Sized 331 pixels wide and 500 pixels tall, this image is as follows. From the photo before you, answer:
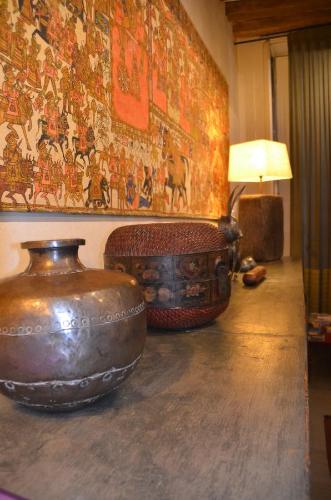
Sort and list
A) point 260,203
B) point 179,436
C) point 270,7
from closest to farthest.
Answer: point 179,436 < point 260,203 < point 270,7

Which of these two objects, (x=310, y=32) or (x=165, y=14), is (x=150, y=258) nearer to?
(x=165, y=14)

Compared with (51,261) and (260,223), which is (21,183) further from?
(260,223)

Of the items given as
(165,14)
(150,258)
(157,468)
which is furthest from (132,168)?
(157,468)

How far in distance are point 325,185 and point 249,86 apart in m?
1.22

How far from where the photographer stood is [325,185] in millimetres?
3496

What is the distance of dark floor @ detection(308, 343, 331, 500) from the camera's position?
4.30 ft

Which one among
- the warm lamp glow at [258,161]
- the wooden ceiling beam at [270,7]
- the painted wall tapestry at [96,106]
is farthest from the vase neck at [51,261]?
the wooden ceiling beam at [270,7]

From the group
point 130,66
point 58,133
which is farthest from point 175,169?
point 58,133

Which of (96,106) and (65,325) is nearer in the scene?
(65,325)

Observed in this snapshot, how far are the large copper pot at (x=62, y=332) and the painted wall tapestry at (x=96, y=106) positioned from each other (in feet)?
1.04

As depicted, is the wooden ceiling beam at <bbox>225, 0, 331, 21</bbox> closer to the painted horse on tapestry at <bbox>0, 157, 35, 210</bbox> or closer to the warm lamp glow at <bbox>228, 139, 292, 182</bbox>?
the warm lamp glow at <bbox>228, 139, 292, 182</bbox>

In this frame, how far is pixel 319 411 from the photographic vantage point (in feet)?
6.10

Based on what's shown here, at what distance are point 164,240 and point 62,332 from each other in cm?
41

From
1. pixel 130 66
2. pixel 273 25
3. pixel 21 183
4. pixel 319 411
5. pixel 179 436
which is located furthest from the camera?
pixel 273 25
